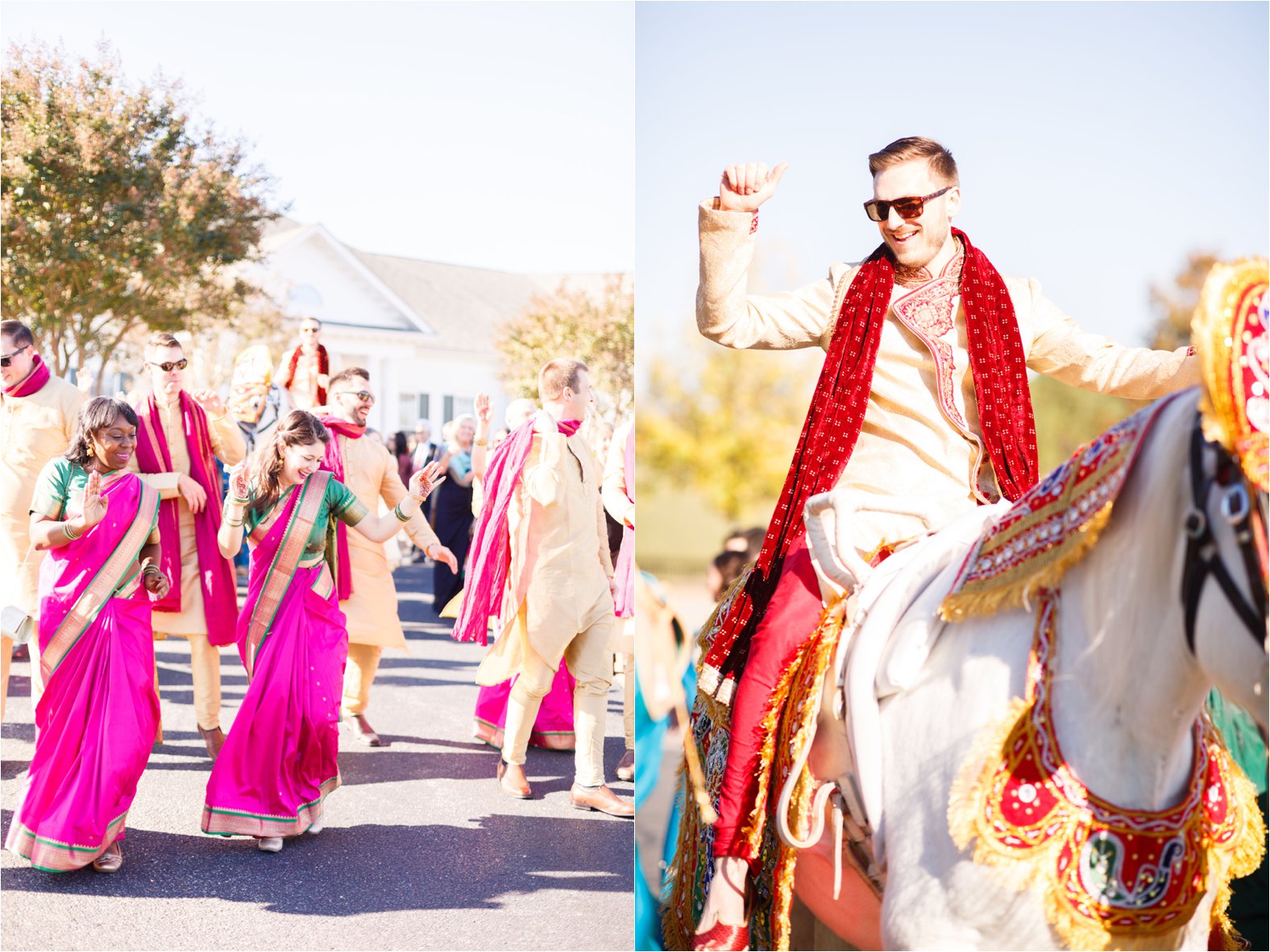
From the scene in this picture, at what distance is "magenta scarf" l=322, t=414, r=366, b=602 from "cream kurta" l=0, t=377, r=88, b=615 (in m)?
1.19

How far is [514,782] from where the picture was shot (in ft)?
18.6

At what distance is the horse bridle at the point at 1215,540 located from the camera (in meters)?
1.68

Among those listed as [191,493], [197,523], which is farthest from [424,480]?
[197,523]

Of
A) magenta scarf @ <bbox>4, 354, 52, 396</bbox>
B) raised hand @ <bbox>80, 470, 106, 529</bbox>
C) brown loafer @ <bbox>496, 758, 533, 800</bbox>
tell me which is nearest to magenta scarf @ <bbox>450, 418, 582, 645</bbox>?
brown loafer @ <bbox>496, 758, 533, 800</bbox>

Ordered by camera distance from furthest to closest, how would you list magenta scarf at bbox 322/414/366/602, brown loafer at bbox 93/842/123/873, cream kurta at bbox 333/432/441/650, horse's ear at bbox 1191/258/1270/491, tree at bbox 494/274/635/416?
tree at bbox 494/274/635/416
cream kurta at bbox 333/432/441/650
magenta scarf at bbox 322/414/366/602
brown loafer at bbox 93/842/123/873
horse's ear at bbox 1191/258/1270/491

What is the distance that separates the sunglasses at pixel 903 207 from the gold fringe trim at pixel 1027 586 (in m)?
0.91

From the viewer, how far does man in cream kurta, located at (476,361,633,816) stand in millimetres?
5438

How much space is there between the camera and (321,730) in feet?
16.2

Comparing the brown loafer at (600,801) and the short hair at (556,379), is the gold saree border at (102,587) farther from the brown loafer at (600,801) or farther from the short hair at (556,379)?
the brown loafer at (600,801)

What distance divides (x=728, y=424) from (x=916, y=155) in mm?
1394

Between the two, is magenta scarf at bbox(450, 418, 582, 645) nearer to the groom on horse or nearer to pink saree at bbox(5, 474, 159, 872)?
pink saree at bbox(5, 474, 159, 872)

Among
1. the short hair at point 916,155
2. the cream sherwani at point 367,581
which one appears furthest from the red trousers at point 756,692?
the cream sherwani at point 367,581

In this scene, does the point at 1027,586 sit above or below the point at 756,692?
above

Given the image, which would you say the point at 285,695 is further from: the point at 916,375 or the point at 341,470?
the point at 916,375
